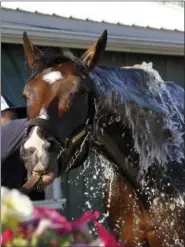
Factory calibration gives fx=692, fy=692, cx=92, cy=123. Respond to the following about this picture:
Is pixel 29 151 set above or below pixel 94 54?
below

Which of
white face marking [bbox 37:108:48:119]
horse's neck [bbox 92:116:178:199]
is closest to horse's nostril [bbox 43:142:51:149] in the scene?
white face marking [bbox 37:108:48:119]

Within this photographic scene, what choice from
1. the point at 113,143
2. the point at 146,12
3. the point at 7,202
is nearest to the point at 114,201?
the point at 113,143

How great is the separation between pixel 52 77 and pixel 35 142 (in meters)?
0.37

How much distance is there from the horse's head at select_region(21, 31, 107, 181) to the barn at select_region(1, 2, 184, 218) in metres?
1.46

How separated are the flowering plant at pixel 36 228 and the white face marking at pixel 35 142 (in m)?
1.59

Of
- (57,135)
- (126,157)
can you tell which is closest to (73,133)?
(57,135)

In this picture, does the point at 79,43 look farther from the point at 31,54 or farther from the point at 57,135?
the point at 57,135

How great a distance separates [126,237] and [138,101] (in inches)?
28.8

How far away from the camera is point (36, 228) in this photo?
123cm

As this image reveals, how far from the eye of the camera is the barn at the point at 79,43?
209 inches

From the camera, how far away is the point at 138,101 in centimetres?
349

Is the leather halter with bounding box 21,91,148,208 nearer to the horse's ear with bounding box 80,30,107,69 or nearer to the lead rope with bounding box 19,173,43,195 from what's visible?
the lead rope with bounding box 19,173,43,195

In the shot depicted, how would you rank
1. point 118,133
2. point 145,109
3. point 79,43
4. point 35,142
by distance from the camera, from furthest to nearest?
point 79,43 < point 145,109 < point 118,133 < point 35,142

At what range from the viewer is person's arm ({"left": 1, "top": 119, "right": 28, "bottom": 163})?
3.61 metres
